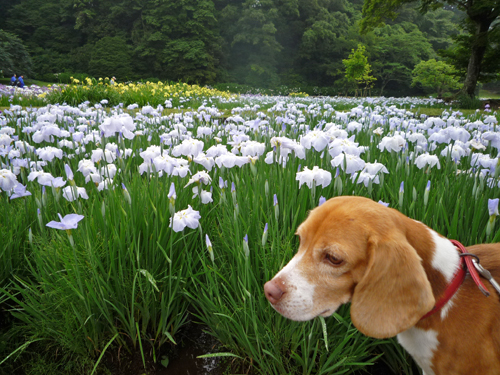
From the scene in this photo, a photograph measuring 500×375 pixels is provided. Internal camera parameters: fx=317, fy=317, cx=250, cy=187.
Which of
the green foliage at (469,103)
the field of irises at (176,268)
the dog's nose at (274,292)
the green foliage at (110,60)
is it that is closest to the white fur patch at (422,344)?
the field of irises at (176,268)

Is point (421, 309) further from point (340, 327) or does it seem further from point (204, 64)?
point (204, 64)

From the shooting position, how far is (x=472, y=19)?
15922mm

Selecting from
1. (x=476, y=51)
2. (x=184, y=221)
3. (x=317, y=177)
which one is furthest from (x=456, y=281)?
(x=476, y=51)

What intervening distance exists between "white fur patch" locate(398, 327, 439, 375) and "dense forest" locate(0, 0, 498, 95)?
141 ft

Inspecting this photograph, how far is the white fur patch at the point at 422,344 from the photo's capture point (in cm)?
139

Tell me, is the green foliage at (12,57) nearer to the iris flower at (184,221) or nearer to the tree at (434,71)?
the iris flower at (184,221)

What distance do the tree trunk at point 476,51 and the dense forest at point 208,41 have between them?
31523 mm

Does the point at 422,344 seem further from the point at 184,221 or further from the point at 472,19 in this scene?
the point at 472,19

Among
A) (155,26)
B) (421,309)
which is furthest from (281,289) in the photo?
(155,26)

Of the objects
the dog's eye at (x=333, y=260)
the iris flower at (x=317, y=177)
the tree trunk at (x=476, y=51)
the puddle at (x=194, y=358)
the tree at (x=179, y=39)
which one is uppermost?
the tree at (x=179, y=39)

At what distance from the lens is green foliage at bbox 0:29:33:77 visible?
31.6m

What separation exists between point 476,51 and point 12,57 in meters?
42.1

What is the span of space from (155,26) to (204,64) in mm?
9189

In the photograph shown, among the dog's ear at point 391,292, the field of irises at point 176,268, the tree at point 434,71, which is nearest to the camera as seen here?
the dog's ear at point 391,292
